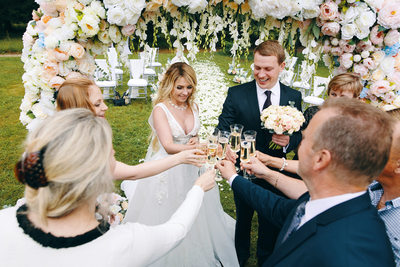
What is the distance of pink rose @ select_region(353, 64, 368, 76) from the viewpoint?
348 cm

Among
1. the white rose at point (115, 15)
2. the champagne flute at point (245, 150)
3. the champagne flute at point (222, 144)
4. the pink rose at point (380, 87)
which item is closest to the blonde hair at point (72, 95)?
the white rose at point (115, 15)

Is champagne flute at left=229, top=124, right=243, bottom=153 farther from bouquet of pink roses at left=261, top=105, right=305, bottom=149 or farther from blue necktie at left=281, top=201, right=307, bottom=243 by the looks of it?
blue necktie at left=281, top=201, right=307, bottom=243

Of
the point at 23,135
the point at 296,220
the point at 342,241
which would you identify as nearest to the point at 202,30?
the point at 296,220

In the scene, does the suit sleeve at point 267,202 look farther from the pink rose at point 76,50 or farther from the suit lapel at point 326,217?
the pink rose at point 76,50

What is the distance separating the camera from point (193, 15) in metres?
3.14

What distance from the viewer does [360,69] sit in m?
3.49

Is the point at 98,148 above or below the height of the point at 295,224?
above

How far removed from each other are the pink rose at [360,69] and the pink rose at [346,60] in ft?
0.25

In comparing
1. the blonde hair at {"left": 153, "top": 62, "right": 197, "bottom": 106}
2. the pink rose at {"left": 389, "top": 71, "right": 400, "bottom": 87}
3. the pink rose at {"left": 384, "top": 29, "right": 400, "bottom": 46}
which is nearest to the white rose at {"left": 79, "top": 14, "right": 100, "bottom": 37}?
the blonde hair at {"left": 153, "top": 62, "right": 197, "bottom": 106}

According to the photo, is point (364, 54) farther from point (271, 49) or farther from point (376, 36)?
point (271, 49)

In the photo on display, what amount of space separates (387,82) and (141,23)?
10.3 ft

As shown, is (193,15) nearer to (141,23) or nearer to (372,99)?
(141,23)

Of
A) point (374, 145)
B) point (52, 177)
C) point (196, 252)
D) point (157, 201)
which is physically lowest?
point (196, 252)

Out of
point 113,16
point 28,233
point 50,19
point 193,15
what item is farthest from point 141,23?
point 28,233
